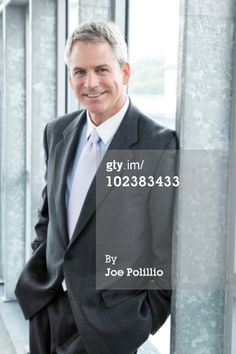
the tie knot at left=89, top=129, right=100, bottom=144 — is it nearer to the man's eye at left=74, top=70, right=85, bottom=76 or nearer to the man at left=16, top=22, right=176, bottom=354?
the man at left=16, top=22, right=176, bottom=354

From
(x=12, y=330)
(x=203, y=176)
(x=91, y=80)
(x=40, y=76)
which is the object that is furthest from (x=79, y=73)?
(x=12, y=330)

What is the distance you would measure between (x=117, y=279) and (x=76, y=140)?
1.43 ft

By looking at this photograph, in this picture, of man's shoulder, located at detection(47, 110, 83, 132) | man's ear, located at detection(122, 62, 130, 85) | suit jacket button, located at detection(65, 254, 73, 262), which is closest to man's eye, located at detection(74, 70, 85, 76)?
man's ear, located at detection(122, 62, 130, 85)

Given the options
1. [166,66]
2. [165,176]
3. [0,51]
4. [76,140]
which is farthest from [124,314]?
[0,51]

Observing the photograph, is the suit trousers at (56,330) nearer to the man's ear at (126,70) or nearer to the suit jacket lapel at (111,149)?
the suit jacket lapel at (111,149)

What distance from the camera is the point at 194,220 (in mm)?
1586

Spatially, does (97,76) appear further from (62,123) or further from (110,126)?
(62,123)

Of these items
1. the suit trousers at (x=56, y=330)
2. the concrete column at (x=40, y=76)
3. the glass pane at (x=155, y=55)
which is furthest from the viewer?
the concrete column at (x=40, y=76)

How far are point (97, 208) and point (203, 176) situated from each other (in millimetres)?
310

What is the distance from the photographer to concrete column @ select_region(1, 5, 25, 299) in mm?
3955

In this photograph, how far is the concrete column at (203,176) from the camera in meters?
1.50

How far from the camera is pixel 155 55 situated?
2104mm

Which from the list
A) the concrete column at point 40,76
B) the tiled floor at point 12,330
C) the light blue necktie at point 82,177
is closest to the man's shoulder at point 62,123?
the light blue necktie at point 82,177

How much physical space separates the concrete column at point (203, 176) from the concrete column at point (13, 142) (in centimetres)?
254
